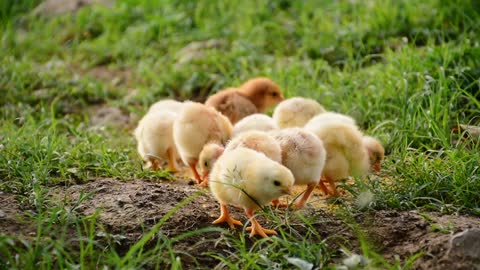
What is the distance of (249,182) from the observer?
438 centimetres

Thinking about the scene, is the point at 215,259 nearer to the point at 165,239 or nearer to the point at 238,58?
the point at 165,239

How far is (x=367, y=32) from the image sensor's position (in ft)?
26.1

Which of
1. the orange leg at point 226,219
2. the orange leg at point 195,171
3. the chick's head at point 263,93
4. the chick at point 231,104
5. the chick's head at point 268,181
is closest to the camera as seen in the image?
the chick's head at point 268,181

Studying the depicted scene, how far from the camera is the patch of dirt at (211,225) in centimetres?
406

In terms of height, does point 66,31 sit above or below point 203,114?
below

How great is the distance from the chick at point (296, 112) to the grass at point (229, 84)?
0.62 m

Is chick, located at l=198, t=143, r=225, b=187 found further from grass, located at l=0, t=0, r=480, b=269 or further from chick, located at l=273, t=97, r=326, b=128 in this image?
chick, located at l=273, t=97, r=326, b=128

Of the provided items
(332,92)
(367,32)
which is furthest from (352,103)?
(367,32)

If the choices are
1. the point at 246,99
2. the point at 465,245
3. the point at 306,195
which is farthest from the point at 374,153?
the point at 246,99

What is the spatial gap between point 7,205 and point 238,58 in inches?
155

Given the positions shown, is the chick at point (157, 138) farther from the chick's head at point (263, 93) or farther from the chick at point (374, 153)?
the chick at point (374, 153)

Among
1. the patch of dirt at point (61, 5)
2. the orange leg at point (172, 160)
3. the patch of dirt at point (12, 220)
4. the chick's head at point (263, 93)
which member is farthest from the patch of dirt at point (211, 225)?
the patch of dirt at point (61, 5)

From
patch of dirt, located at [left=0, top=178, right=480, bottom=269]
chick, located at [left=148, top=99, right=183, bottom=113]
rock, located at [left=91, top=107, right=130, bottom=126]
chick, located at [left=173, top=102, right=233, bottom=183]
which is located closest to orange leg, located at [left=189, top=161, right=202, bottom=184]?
chick, located at [left=173, top=102, right=233, bottom=183]

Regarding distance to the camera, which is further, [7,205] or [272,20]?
[272,20]
